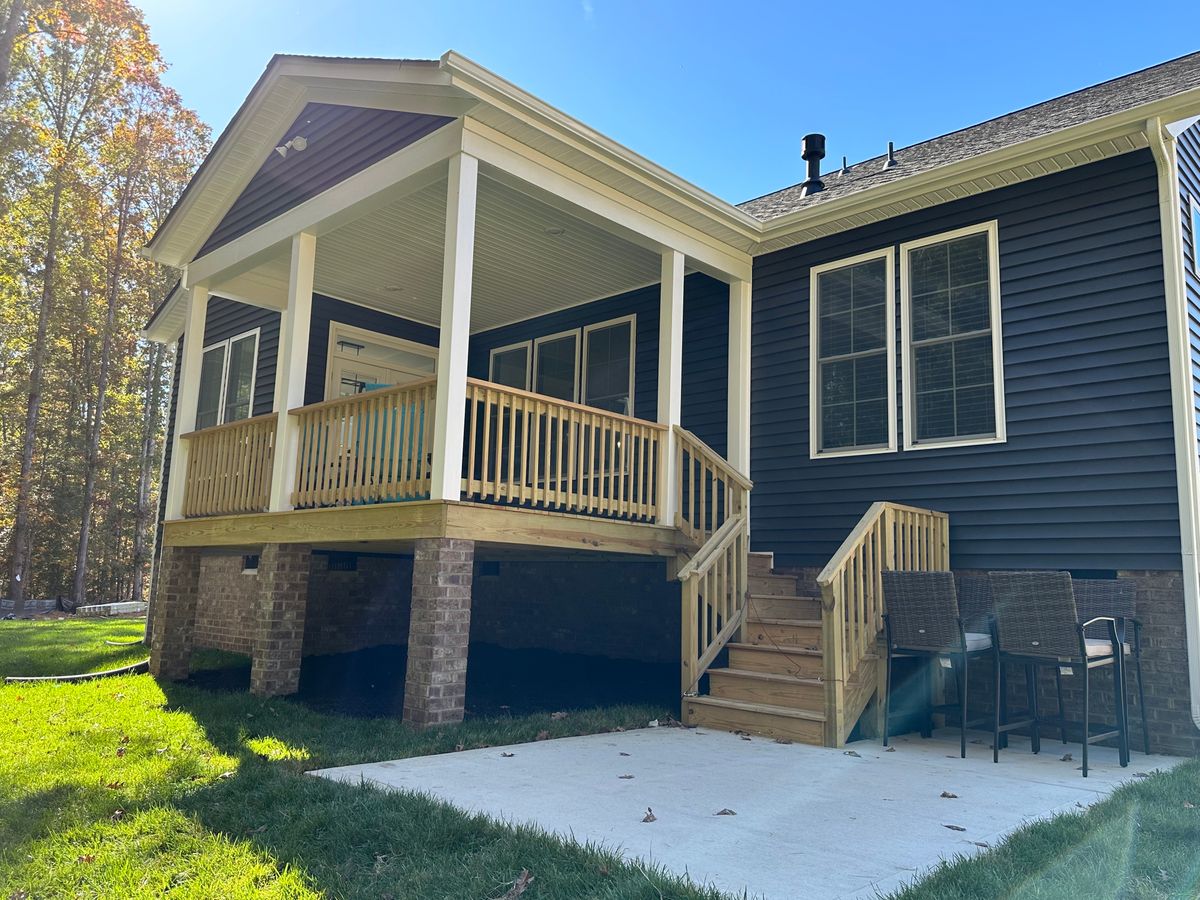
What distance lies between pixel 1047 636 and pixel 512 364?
24.7 ft

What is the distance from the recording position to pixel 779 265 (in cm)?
865

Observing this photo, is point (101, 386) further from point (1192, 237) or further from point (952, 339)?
point (1192, 237)

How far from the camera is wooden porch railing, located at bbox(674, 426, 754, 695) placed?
263 inches

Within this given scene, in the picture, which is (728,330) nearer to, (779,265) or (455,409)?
(779,265)

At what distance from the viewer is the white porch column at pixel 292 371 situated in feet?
25.6

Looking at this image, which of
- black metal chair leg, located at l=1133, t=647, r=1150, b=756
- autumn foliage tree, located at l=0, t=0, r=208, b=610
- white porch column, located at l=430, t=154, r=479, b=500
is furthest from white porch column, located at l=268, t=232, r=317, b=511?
autumn foliage tree, located at l=0, t=0, r=208, b=610

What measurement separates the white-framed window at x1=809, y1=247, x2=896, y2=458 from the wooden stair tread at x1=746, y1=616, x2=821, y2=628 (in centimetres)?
163

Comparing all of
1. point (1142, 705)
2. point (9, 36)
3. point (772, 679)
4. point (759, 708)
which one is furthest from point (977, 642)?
point (9, 36)

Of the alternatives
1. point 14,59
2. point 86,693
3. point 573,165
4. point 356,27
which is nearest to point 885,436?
point 573,165

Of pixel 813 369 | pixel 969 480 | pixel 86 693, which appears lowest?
pixel 86 693

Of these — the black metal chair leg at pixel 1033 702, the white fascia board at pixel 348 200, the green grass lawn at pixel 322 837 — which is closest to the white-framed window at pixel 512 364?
the white fascia board at pixel 348 200

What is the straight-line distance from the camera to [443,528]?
604 cm

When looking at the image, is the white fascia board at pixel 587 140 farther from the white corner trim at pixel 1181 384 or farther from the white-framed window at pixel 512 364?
the white-framed window at pixel 512 364

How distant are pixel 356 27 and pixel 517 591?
343 inches
